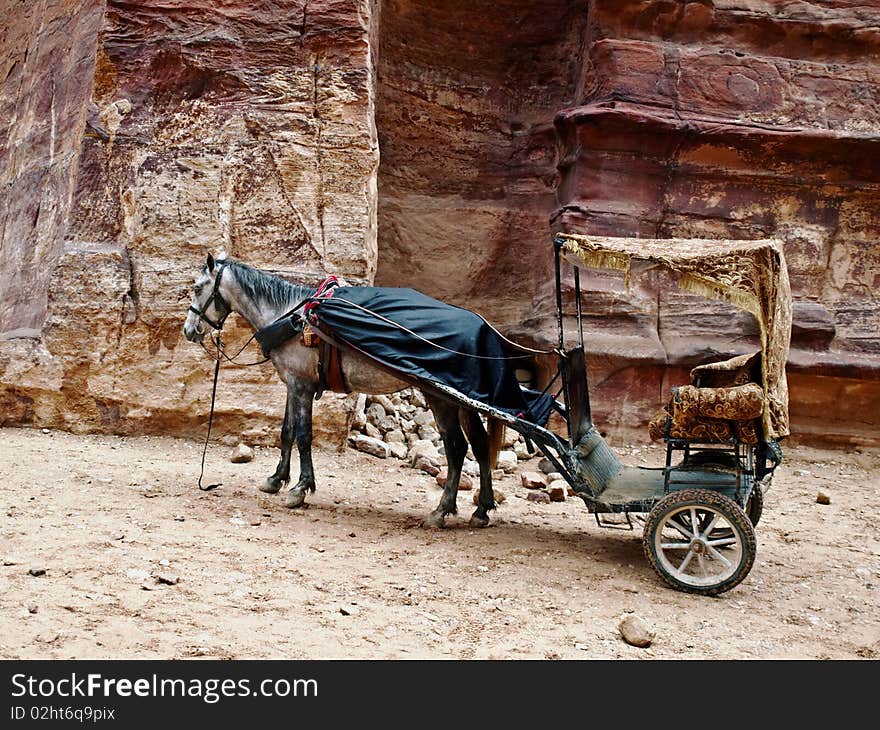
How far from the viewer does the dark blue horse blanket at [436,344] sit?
217 inches

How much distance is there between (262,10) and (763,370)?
6725 millimetres

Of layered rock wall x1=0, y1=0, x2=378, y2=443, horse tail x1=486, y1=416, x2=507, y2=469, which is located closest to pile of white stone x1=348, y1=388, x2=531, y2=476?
layered rock wall x1=0, y1=0, x2=378, y2=443

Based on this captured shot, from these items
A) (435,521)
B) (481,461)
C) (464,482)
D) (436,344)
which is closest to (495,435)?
(481,461)

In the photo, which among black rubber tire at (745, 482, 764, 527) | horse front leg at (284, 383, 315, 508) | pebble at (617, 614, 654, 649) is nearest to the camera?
pebble at (617, 614, 654, 649)

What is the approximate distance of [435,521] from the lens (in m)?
5.84

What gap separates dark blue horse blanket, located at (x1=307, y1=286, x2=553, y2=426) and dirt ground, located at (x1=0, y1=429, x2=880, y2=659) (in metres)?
0.98

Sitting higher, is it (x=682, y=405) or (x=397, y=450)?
(x=682, y=405)

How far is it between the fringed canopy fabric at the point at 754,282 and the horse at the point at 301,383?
1.73m

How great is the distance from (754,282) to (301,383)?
3.26 meters

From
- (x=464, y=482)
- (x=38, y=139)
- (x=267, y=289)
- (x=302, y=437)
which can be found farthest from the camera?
(x=38, y=139)

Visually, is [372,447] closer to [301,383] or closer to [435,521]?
[301,383]

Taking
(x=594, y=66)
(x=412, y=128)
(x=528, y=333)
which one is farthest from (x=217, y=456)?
(x=594, y=66)

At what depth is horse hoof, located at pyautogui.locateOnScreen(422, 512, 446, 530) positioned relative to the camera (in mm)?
5824

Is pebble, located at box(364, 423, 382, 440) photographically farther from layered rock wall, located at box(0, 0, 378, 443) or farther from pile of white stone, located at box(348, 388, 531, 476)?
layered rock wall, located at box(0, 0, 378, 443)
